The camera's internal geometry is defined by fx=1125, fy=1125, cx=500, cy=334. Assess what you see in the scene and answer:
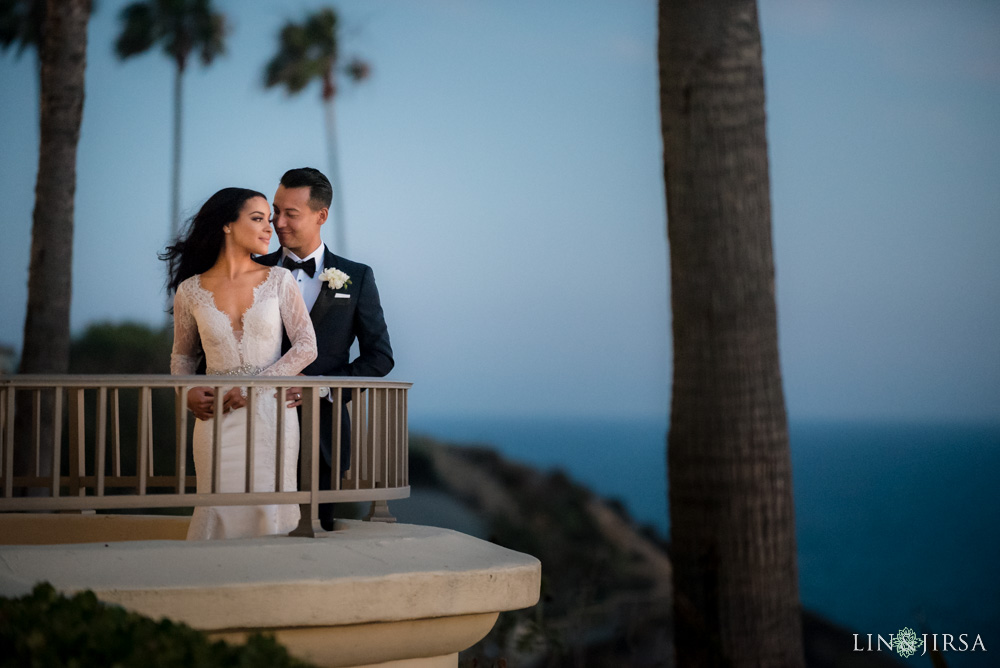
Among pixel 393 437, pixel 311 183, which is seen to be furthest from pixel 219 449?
pixel 311 183

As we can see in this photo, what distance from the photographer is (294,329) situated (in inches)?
187

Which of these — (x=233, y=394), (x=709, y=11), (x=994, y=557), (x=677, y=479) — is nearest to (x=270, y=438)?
(x=233, y=394)

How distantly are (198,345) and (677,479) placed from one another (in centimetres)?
268

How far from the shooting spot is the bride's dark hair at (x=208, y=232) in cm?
477

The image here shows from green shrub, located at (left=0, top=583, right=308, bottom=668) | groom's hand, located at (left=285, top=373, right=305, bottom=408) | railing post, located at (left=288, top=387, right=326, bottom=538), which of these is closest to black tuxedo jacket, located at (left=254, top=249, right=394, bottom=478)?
groom's hand, located at (left=285, top=373, right=305, bottom=408)

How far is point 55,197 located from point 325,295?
224 inches

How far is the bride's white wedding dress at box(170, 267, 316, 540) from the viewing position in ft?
15.2

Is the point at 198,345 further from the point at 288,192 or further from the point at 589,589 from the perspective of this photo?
the point at 589,589

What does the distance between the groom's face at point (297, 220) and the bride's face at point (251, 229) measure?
0.30 m

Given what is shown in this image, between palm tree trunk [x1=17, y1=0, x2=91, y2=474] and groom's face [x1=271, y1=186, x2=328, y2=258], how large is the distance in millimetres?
5329

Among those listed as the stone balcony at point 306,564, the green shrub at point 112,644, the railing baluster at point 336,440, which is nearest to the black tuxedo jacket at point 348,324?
the stone balcony at point 306,564

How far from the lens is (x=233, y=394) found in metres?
4.58

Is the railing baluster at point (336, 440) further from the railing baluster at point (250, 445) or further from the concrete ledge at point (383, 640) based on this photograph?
the concrete ledge at point (383, 640)

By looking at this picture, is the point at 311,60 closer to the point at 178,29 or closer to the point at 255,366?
the point at 178,29
